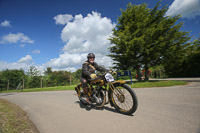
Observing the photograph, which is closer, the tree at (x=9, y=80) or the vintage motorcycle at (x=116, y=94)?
the vintage motorcycle at (x=116, y=94)

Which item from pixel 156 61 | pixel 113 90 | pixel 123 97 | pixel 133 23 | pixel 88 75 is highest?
pixel 133 23

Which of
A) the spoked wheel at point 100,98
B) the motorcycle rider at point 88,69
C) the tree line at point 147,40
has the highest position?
the tree line at point 147,40

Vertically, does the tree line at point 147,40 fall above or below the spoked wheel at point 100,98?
above

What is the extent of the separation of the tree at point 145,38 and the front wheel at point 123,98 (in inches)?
346

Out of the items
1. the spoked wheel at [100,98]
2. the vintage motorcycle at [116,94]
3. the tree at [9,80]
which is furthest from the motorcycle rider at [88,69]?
the tree at [9,80]

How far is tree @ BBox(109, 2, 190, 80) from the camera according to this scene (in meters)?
11.0

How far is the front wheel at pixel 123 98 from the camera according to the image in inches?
95.9

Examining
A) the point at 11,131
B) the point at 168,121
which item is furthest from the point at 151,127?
the point at 11,131

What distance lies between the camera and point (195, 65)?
18.5 meters

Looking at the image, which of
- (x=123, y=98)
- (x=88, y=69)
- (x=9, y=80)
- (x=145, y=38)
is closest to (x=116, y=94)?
(x=123, y=98)

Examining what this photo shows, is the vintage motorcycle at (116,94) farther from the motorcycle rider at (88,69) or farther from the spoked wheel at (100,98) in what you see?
the motorcycle rider at (88,69)

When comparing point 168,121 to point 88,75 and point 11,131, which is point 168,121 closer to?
point 88,75

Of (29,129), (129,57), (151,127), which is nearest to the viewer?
(151,127)

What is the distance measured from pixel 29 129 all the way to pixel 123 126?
6.53 ft
